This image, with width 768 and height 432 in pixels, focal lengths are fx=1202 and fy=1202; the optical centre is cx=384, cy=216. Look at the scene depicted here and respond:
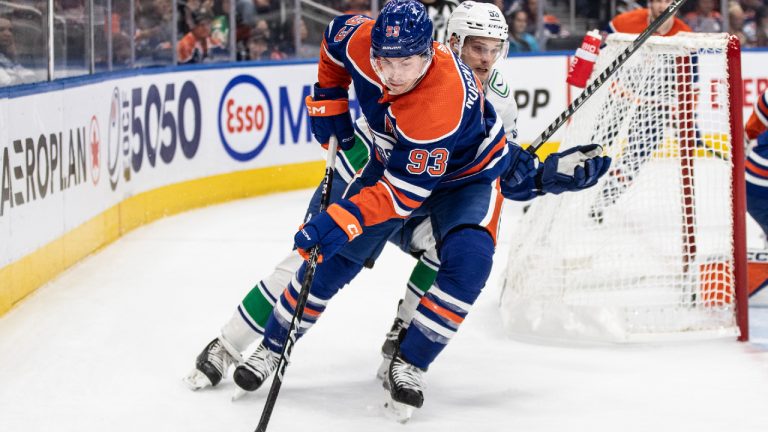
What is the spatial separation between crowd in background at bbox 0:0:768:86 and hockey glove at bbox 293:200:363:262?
1921mm

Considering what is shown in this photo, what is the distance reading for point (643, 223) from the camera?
4137 millimetres

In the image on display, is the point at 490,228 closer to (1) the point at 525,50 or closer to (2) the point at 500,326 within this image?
(2) the point at 500,326

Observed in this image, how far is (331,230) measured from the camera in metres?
2.92

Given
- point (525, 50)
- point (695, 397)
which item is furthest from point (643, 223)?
point (525, 50)

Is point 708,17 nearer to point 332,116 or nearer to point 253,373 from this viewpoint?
point 332,116

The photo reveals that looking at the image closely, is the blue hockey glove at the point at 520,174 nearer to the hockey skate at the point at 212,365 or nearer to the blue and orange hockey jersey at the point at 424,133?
the blue and orange hockey jersey at the point at 424,133

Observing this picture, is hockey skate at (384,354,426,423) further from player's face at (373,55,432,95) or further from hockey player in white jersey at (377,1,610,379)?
player's face at (373,55,432,95)

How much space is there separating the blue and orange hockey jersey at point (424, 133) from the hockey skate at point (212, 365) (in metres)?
0.67

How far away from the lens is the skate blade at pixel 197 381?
3.33 meters

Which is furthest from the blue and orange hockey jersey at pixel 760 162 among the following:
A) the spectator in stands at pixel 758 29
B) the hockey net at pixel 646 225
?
the spectator in stands at pixel 758 29

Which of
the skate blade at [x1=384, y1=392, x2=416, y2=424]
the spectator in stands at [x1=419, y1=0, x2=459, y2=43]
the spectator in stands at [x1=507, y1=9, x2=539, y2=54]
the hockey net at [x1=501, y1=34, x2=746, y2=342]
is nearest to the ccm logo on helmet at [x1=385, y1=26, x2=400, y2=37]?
the skate blade at [x1=384, y1=392, x2=416, y2=424]

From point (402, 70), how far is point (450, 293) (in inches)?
23.2

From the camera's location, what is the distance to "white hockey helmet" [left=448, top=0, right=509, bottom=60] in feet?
11.1

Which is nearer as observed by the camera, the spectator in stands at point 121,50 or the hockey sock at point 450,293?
the hockey sock at point 450,293
